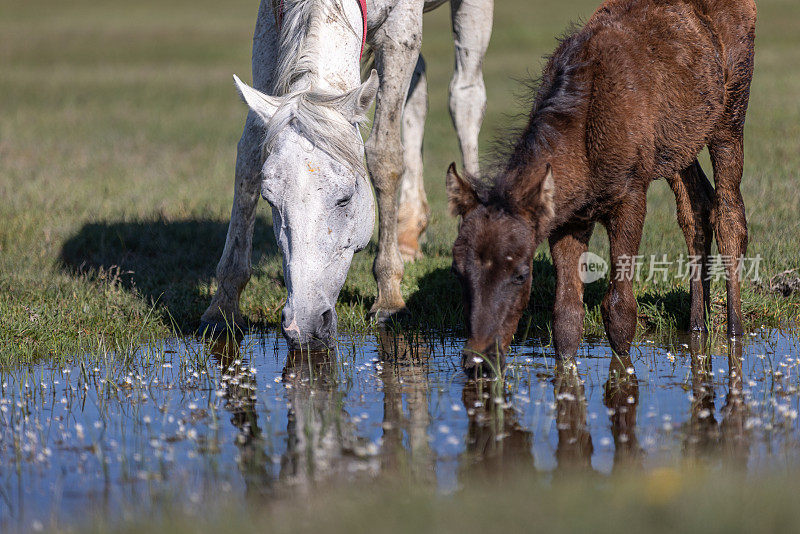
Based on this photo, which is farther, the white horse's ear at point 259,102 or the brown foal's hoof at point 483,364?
the white horse's ear at point 259,102

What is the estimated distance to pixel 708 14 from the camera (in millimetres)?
6121

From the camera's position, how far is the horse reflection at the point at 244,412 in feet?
11.8

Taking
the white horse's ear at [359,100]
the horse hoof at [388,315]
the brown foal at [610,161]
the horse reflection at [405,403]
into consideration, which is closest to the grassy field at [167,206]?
the horse hoof at [388,315]

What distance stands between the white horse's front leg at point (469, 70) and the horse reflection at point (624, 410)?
3.69 m

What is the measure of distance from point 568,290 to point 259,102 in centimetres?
212

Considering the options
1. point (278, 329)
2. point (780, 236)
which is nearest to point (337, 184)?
point (278, 329)

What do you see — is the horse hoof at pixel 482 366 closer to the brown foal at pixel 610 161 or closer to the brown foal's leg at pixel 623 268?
the brown foal at pixel 610 161

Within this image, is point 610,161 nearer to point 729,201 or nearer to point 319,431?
point 729,201

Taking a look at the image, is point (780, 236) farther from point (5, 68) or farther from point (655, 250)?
point (5, 68)

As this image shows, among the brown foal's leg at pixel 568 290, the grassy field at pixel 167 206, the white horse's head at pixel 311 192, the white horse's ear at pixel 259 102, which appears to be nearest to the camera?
the white horse's head at pixel 311 192

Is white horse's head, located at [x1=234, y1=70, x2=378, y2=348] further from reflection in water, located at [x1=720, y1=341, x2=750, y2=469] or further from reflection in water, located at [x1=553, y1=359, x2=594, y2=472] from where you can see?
reflection in water, located at [x1=720, y1=341, x2=750, y2=469]

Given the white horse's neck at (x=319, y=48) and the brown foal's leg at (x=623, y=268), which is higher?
the white horse's neck at (x=319, y=48)

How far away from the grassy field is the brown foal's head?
1.66 meters

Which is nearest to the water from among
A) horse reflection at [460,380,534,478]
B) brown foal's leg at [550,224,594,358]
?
horse reflection at [460,380,534,478]
